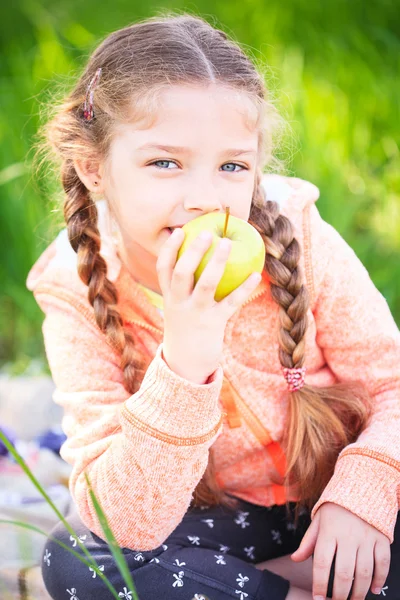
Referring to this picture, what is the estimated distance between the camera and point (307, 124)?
3.10 m

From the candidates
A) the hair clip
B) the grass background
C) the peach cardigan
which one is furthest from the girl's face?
the grass background

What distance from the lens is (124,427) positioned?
1354 mm

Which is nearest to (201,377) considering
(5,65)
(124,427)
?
(124,427)

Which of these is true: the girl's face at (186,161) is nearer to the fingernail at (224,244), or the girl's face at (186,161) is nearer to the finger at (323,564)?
the fingernail at (224,244)

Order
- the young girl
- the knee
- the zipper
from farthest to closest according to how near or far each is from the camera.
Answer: the zipper < the knee < the young girl

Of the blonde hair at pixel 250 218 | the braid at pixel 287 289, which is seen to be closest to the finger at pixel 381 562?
the blonde hair at pixel 250 218

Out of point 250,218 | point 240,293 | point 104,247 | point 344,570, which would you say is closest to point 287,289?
point 250,218

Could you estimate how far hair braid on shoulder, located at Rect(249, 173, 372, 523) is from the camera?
1530mm

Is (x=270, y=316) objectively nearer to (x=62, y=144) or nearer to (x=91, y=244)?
(x=91, y=244)

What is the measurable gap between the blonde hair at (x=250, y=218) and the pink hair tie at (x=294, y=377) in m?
0.01

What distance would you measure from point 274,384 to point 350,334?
17cm

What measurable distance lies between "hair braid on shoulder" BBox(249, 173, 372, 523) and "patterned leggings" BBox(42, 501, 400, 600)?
16 centimetres

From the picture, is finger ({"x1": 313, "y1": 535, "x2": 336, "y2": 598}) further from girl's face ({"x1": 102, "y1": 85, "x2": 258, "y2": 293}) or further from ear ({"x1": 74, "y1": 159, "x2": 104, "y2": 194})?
ear ({"x1": 74, "y1": 159, "x2": 104, "y2": 194})

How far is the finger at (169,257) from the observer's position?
130 centimetres
